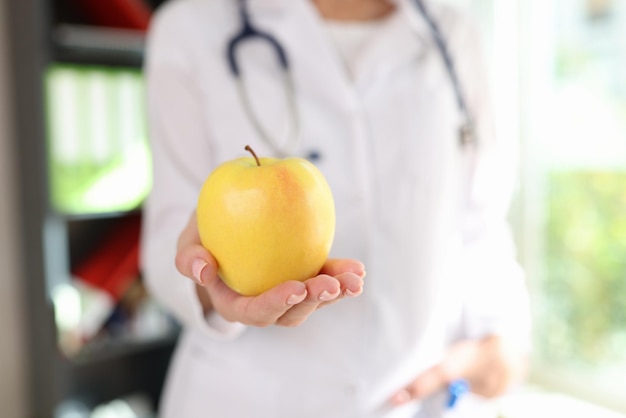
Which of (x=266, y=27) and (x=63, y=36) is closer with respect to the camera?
(x=266, y=27)

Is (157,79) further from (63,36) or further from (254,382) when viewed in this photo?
(63,36)

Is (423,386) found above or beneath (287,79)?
beneath

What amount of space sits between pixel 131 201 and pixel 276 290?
1.29m

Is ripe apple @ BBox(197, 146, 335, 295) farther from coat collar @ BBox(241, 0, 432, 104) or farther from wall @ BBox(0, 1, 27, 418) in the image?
wall @ BBox(0, 1, 27, 418)

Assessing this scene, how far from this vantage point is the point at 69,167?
1.53m

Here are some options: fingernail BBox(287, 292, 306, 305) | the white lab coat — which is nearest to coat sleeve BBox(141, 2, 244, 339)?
the white lab coat

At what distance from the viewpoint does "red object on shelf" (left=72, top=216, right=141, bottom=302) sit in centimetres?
164

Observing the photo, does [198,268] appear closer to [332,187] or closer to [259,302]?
[259,302]

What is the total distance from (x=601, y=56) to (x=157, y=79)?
157 cm

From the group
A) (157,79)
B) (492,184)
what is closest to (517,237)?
(492,184)

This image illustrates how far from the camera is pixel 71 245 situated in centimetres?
175

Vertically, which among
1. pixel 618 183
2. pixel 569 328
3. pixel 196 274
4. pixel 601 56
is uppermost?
pixel 196 274

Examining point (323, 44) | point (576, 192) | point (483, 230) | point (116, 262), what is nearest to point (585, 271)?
point (576, 192)

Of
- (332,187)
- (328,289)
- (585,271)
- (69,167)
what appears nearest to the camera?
(328,289)
